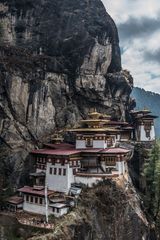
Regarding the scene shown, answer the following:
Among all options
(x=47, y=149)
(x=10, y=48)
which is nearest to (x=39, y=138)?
(x=47, y=149)

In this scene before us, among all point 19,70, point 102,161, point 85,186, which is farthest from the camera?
point 19,70

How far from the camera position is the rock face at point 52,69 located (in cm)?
5138

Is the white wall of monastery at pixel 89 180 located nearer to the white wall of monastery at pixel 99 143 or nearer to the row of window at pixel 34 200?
the row of window at pixel 34 200

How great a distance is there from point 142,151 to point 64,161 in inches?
631

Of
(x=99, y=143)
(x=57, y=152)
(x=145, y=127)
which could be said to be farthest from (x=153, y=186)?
(x=145, y=127)

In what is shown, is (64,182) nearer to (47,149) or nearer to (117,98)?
(47,149)

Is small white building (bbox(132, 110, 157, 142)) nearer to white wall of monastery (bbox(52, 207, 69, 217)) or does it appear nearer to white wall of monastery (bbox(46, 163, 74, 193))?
white wall of monastery (bbox(46, 163, 74, 193))

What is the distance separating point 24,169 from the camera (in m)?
50.7

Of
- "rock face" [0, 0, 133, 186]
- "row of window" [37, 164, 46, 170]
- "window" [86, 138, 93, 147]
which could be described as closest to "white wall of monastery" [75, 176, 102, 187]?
"row of window" [37, 164, 46, 170]

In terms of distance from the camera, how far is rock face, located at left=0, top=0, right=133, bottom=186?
169 feet

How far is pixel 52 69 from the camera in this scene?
56.4m

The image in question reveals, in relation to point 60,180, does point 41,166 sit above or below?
above

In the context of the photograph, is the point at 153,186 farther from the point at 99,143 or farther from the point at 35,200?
the point at 35,200

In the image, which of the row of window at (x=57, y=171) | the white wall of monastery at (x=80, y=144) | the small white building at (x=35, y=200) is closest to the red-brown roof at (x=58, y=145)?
the white wall of monastery at (x=80, y=144)
